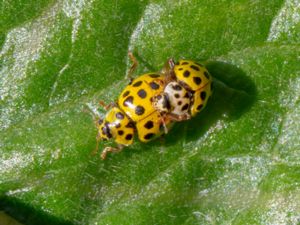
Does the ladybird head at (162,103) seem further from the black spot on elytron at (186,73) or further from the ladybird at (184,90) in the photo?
the black spot on elytron at (186,73)

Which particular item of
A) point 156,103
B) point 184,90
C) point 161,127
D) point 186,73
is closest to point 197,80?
point 186,73

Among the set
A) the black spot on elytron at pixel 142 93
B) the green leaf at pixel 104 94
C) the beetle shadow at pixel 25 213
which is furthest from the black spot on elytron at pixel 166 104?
the beetle shadow at pixel 25 213

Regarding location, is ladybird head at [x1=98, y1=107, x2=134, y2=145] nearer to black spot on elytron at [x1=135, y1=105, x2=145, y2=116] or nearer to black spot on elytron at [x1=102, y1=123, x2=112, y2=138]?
black spot on elytron at [x1=102, y1=123, x2=112, y2=138]

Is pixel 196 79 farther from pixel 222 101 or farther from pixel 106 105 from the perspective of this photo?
pixel 106 105

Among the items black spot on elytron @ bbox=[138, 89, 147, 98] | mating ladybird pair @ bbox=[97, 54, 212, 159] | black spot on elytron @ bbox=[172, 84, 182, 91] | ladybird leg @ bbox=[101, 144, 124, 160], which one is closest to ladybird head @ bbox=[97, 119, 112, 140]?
mating ladybird pair @ bbox=[97, 54, 212, 159]

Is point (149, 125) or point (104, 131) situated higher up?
point (104, 131)

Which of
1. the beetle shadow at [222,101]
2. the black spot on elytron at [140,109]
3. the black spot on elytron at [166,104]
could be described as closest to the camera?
the beetle shadow at [222,101]

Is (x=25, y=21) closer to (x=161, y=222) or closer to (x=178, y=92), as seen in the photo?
(x=178, y=92)
